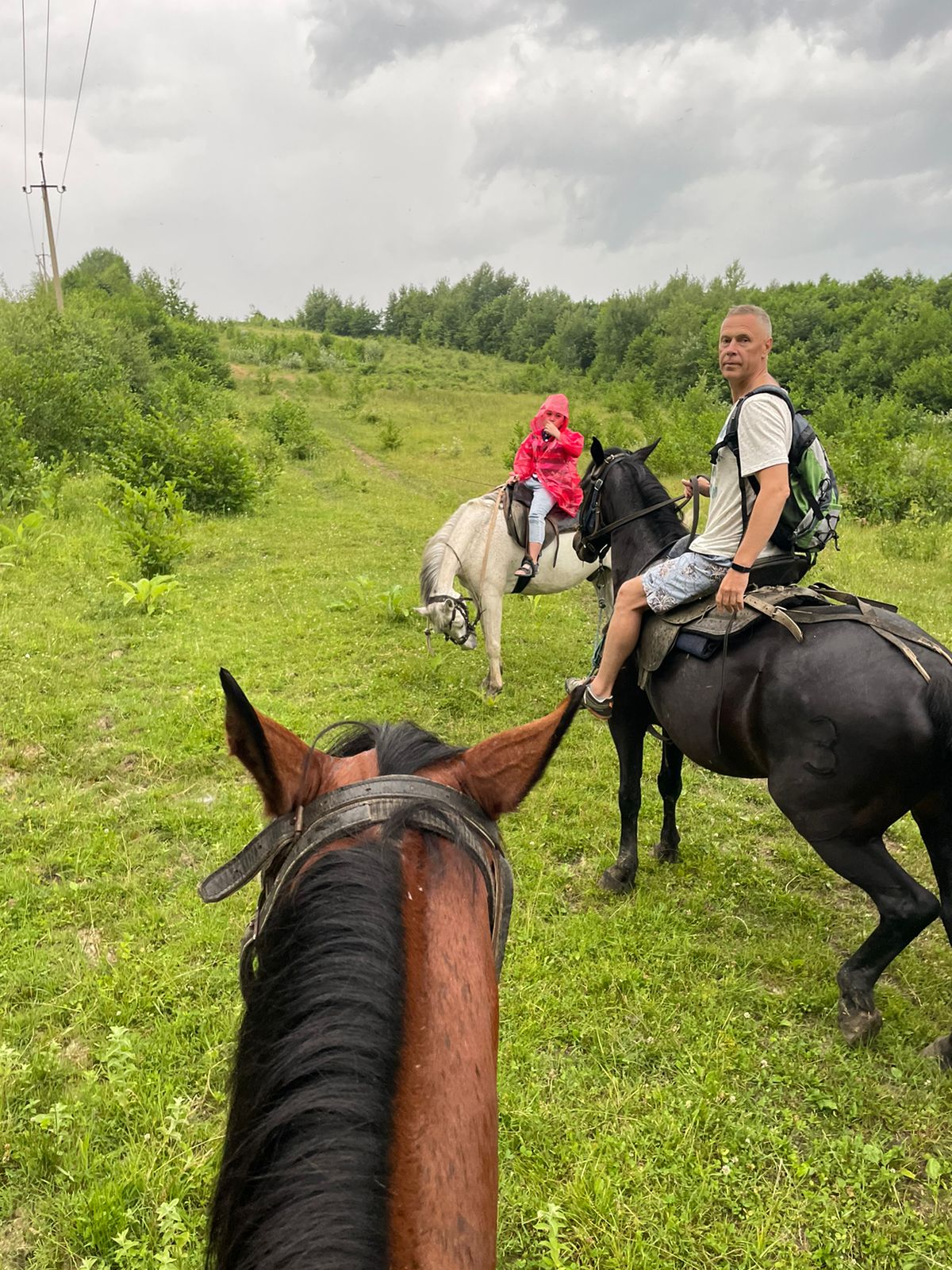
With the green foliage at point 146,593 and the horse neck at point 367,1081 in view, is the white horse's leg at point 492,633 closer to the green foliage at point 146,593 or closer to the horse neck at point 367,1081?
the green foliage at point 146,593

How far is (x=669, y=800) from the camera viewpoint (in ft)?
13.0

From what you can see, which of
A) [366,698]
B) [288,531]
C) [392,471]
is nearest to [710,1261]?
[366,698]

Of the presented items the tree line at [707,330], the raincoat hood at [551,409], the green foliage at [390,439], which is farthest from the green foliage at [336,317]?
the raincoat hood at [551,409]

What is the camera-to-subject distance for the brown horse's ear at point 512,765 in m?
1.24

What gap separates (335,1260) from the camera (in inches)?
26.3

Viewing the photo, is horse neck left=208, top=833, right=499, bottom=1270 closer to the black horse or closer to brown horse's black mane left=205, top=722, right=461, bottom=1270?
brown horse's black mane left=205, top=722, right=461, bottom=1270

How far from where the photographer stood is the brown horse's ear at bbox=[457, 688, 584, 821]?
1244 millimetres

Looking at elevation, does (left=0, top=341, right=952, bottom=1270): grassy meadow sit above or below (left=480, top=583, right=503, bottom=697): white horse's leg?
below

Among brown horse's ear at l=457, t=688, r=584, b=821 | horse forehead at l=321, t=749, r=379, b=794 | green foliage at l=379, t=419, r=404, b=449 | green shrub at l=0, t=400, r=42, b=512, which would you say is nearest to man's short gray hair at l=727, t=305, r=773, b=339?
brown horse's ear at l=457, t=688, r=584, b=821

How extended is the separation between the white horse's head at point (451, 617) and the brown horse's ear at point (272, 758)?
14.6ft

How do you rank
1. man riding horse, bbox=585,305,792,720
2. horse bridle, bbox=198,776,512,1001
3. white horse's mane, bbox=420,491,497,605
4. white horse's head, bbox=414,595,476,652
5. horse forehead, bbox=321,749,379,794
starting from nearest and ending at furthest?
horse bridle, bbox=198,776,512,1001 → horse forehead, bbox=321,749,379,794 → man riding horse, bbox=585,305,792,720 → white horse's head, bbox=414,595,476,652 → white horse's mane, bbox=420,491,497,605

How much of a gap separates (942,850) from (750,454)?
172cm

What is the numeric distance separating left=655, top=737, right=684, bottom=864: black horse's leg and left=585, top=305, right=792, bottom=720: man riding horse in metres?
0.75

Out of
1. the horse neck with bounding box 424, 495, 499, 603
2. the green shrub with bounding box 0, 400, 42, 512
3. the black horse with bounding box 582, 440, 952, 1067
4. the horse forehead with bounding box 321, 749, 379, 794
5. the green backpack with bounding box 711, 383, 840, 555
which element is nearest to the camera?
the horse forehead with bounding box 321, 749, 379, 794
